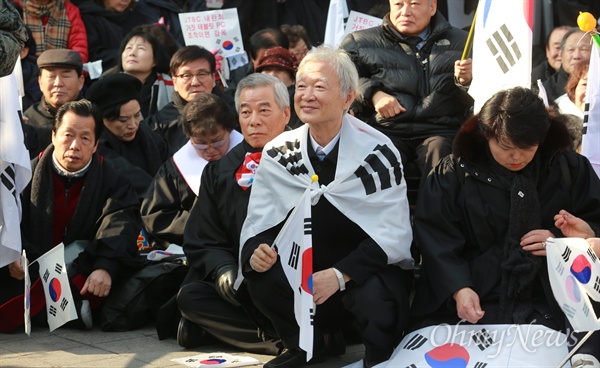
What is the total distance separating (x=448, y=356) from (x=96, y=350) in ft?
6.70

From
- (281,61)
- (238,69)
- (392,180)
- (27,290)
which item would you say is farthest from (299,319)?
(238,69)

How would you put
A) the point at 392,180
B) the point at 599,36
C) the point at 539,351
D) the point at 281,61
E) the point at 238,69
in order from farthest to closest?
1. the point at 238,69
2. the point at 281,61
3. the point at 599,36
4. the point at 392,180
5. the point at 539,351

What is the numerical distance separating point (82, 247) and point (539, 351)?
2964 mm

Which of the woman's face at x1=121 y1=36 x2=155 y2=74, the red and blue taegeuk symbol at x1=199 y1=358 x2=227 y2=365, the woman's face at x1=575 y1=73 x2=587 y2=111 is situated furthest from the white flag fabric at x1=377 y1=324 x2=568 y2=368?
the woman's face at x1=121 y1=36 x2=155 y2=74

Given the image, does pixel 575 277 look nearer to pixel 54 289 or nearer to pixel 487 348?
pixel 487 348

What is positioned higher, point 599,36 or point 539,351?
point 599,36

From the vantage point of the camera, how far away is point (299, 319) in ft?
16.6

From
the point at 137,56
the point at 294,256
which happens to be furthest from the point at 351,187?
the point at 137,56

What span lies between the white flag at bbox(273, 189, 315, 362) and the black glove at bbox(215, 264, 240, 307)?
533 millimetres

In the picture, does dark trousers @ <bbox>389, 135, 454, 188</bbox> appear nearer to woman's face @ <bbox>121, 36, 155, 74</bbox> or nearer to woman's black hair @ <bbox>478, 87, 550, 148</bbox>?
woman's black hair @ <bbox>478, 87, 550, 148</bbox>

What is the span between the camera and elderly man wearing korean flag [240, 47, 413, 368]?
5.22m

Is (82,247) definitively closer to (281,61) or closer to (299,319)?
(299,319)

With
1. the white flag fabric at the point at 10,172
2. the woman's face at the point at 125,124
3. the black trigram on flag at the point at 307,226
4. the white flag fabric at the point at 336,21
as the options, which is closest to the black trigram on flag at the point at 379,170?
the black trigram on flag at the point at 307,226

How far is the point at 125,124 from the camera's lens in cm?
769
